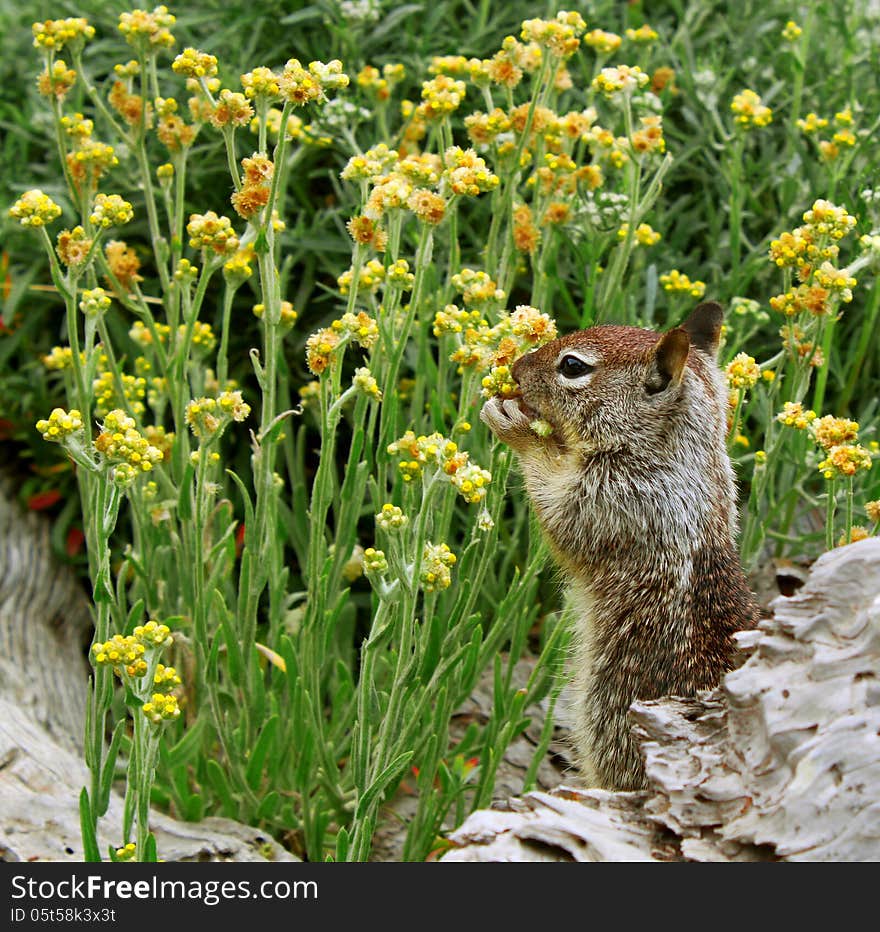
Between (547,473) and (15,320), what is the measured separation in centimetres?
312

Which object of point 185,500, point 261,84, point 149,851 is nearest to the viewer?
point 149,851

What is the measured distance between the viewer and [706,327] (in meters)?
3.40

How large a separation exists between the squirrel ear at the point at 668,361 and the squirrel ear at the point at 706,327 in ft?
0.96

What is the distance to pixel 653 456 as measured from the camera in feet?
10.4

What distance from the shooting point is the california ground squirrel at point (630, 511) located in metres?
3.02

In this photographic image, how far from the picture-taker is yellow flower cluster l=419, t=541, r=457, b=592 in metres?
2.76

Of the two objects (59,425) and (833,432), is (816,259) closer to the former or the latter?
(833,432)

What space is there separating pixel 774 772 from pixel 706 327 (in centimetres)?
138

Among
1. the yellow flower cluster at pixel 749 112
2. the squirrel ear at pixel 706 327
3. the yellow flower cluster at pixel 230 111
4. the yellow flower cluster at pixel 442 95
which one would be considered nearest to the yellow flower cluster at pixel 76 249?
the yellow flower cluster at pixel 230 111

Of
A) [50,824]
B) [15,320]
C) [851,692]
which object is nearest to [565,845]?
[851,692]

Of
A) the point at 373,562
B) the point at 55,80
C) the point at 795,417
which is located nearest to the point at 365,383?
the point at 373,562

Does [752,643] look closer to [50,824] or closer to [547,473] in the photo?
[547,473]

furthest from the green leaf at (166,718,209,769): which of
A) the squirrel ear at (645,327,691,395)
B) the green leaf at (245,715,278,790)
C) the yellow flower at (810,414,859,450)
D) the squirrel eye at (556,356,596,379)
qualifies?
the yellow flower at (810,414,859,450)

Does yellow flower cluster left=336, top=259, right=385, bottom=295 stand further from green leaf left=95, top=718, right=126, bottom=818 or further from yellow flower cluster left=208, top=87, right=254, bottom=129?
green leaf left=95, top=718, right=126, bottom=818
